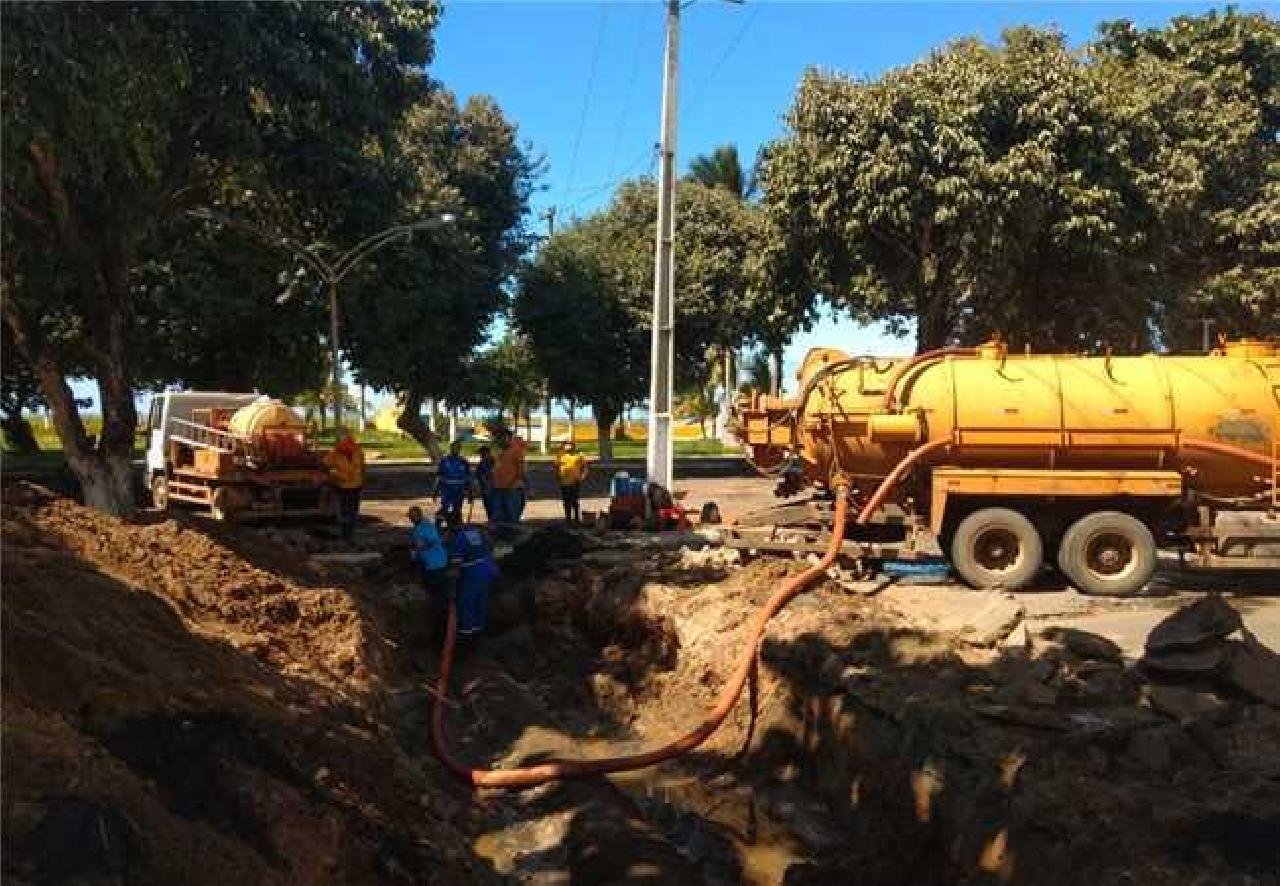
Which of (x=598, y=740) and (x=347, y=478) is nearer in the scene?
(x=598, y=740)

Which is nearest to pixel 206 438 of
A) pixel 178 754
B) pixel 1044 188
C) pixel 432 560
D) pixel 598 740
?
pixel 432 560

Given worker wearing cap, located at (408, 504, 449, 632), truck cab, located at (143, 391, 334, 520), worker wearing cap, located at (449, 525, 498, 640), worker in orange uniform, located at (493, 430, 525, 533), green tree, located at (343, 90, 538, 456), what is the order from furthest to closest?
green tree, located at (343, 90, 538, 456)
truck cab, located at (143, 391, 334, 520)
worker in orange uniform, located at (493, 430, 525, 533)
worker wearing cap, located at (408, 504, 449, 632)
worker wearing cap, located at (449, 525, 498, 640)

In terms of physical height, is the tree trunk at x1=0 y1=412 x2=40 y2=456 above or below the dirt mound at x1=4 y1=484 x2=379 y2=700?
above

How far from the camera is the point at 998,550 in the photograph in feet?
40.4

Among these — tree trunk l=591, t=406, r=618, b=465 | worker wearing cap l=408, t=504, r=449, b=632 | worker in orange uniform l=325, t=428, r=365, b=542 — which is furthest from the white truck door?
tree trunk l=591, t=406, r=618, b=465

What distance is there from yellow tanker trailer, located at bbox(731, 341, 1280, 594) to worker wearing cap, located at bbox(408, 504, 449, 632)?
4.56 metres

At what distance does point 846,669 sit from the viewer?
29.2ft

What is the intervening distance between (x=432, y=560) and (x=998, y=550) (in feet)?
20.6

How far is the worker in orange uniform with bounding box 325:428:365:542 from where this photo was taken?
16.9 m

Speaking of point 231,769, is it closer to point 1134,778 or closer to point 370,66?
point 1134,778

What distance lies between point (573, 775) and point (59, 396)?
9.97 m

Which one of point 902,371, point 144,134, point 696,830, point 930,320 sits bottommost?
point 696,830

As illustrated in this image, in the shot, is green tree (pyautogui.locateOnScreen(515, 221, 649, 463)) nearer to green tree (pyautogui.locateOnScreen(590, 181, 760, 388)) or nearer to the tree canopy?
green tree (pyautogui.locateOnScreen(590, 181, 760, 388))

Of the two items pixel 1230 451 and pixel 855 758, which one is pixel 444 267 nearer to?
pixel 1230 451
